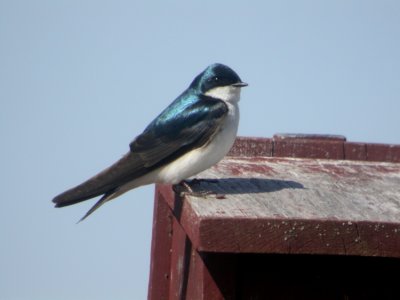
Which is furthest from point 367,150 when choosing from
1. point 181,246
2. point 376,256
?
point 376,256

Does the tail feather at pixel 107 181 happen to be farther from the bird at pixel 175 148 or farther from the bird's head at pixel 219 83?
the bird's head at pixel 219 83

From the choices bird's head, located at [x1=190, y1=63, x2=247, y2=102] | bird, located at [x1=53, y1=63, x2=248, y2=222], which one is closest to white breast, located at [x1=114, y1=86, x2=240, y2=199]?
bird, located at [x1=53, y1=63, x2=248, y2=222]

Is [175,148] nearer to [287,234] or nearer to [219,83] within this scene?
[219,83]

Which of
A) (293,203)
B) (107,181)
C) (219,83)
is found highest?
(219,83)

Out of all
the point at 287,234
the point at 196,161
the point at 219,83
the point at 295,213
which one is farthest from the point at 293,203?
the point at 219,83

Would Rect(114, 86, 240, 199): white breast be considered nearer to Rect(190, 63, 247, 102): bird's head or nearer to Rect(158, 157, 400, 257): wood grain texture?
Rect(158, 157, 400, 257): wood grain texture

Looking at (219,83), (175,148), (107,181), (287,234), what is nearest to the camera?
(287,234)
